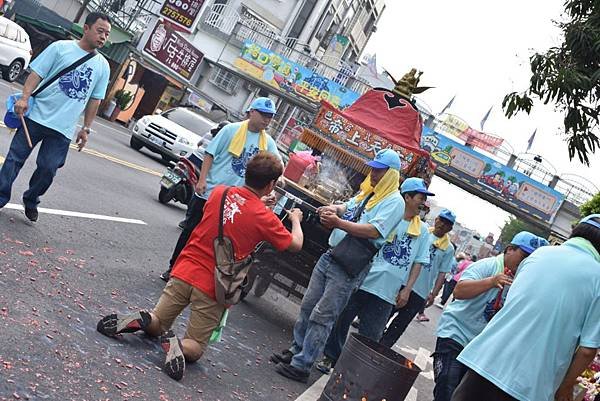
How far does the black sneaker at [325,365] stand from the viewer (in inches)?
325

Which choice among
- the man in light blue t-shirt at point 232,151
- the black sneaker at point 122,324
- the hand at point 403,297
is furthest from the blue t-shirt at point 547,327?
the hand at point 403,297

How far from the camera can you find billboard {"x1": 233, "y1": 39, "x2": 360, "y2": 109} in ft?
130

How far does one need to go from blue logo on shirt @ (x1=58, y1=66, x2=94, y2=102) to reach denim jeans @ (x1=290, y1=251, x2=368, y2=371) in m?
2.73

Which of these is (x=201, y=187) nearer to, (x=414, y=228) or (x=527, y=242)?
(x=414, y=228)

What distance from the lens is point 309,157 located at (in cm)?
1128

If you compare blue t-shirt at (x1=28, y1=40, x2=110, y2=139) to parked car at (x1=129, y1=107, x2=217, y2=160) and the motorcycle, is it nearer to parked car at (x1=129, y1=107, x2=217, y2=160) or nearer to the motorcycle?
the motorcycle

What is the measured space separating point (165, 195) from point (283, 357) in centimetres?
801

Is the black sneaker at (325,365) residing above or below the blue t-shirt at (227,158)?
below

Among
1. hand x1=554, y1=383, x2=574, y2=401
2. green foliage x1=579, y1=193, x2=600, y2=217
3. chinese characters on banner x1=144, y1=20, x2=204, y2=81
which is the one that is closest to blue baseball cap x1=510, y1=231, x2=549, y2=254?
green foliage x1=579, y1=193, x2=600, y2=217

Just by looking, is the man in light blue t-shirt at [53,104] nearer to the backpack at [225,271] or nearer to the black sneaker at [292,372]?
the backpack at [225,271]

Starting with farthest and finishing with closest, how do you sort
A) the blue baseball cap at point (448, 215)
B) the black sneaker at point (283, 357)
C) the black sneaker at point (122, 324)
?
1. the blue baseball cap at point (448, 215)
2. the black sneaker at point (283, 357)
3. the black sneaker at point (122, 324)

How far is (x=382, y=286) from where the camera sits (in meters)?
8.34

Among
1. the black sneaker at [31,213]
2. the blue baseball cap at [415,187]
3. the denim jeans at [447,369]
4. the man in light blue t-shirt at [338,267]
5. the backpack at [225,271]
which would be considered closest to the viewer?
the backpack at [225,271]

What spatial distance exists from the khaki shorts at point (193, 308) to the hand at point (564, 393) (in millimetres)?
2394
